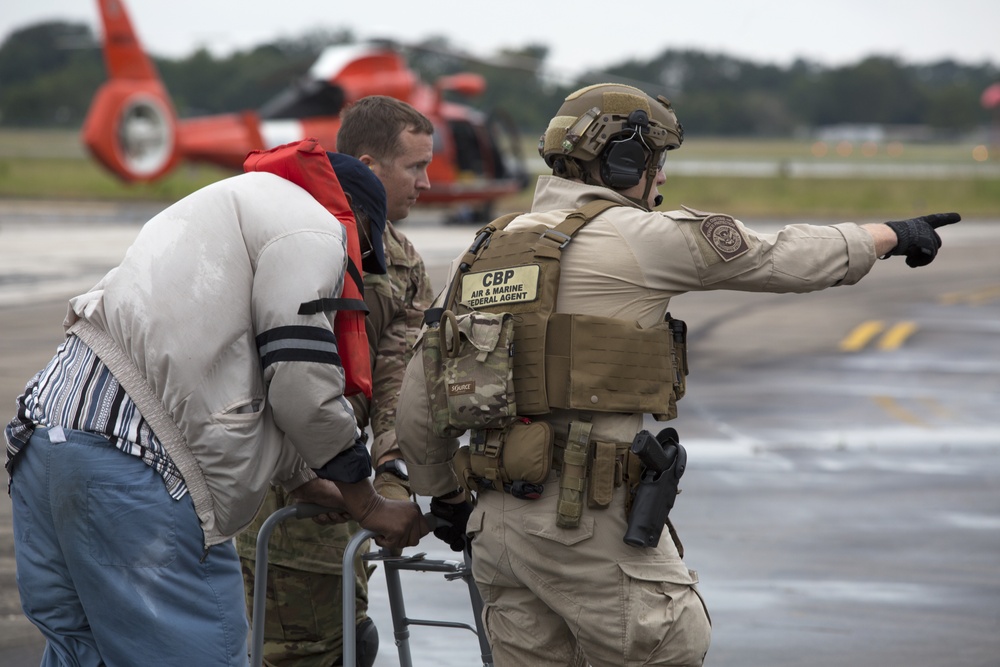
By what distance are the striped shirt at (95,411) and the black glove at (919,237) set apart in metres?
1.85

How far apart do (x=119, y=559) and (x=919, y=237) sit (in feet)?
6.87

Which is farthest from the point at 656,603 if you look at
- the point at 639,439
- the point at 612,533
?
the point at 639,439

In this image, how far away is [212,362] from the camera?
9.41ft

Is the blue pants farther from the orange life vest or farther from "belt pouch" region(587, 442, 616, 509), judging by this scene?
"belt pouch" region(587, 442, 616, 509)

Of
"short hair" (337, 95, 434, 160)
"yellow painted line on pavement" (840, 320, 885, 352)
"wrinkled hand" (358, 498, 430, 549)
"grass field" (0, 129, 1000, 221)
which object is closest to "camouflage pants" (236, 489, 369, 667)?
"wrinkled hand" (358, 498, 430, 549)

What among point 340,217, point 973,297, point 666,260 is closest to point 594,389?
point 666,260

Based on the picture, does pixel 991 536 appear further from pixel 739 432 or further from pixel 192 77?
pixel 192 77

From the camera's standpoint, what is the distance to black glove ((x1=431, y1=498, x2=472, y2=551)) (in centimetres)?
357

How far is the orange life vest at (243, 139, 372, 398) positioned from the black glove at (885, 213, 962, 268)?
1349 mm

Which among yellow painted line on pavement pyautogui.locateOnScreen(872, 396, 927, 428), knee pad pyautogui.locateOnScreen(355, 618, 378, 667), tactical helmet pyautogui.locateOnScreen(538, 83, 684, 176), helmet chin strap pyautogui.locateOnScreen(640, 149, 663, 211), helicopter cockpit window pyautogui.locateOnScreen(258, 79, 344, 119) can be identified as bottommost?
yellow painted line on pavement pyautogui.locateOnScreen(872, 396, 927, 428)

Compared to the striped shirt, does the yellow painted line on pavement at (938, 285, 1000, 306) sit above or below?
below

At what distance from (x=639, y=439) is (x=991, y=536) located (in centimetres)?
473

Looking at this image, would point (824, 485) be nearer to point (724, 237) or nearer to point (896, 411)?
point (896, 411)

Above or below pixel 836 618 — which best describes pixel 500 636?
above
